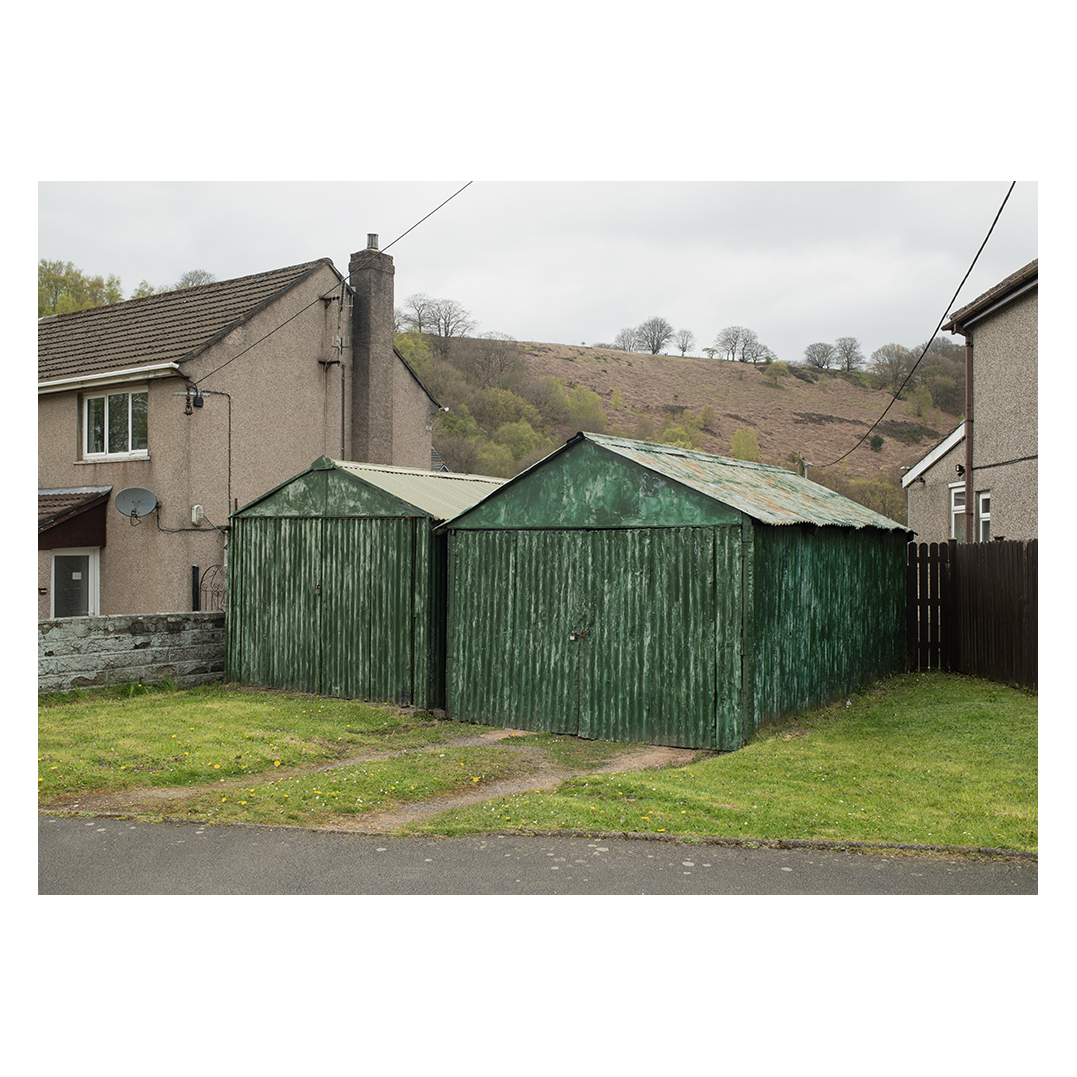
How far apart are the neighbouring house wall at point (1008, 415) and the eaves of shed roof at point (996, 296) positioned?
0.16 m

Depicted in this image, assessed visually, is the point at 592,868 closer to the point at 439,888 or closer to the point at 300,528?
the point at 439,888

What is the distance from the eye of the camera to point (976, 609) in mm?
14281

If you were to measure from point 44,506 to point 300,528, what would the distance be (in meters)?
6.45

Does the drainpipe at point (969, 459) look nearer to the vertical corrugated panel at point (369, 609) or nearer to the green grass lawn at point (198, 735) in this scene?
the vertical corrugated panel at point (369, 609)

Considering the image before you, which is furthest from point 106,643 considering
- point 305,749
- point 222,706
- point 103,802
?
point 103,802

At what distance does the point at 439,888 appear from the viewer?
5824 mm

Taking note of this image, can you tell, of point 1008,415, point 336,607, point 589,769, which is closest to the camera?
point 589,769

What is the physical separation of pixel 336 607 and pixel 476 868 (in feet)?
25.2

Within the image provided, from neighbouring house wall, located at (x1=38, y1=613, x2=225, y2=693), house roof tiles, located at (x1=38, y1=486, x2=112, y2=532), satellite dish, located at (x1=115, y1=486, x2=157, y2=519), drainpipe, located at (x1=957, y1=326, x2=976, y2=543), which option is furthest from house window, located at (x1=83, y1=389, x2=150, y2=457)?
drainpipe, located at (x1=957, y1=326, x2=976, y2=543)

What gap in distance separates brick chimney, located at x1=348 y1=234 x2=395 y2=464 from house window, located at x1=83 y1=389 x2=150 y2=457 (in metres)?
4.28

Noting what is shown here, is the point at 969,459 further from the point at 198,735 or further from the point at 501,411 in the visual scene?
the point at 501,411

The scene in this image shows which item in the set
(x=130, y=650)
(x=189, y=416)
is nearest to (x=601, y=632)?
(x=130, y=650)

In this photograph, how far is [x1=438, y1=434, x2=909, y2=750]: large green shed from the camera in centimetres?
1005

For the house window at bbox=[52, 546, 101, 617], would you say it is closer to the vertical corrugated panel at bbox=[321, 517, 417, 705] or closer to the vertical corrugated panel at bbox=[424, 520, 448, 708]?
the vertical corrugated panel at bbox=[321, 517, 417, 705]
